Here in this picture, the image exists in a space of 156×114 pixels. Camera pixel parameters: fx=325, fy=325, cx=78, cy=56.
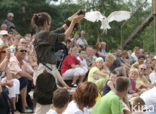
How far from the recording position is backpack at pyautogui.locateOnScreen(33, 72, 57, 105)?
3758 millimetres

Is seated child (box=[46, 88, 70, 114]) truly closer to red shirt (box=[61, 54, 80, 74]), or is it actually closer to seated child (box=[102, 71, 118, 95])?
seated child (box=[102, 71, 118, 95])

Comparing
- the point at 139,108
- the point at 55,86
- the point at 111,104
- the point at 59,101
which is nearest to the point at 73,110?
the point at 59,101

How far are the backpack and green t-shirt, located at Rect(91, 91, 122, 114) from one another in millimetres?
618

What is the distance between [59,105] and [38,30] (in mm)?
964

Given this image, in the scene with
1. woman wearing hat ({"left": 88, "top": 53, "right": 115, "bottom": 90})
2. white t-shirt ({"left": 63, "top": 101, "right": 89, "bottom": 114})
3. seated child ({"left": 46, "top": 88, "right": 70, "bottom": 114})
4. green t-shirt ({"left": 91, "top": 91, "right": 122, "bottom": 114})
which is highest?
seated child ({"left": 46, "top": 88, "right": 70, "bottom": 114})

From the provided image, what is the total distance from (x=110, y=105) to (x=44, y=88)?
0.84 metres

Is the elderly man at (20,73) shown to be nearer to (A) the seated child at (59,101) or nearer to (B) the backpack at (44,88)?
(B) the backpack at (44,88)

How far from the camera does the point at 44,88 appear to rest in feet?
12.6

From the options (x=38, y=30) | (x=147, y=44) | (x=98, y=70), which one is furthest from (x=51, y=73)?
(x=147, y=44)

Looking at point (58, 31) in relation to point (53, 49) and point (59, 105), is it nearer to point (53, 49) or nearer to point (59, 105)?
point (53, 49)

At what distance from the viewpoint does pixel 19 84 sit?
5734mm

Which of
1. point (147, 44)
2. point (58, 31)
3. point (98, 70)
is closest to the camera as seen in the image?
point (58, 31)

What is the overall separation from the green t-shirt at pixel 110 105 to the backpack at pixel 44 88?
0.62 meters

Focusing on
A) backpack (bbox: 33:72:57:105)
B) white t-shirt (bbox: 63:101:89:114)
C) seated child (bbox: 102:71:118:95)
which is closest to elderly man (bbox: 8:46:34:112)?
seated child (bbox: 102:71:118:95)
